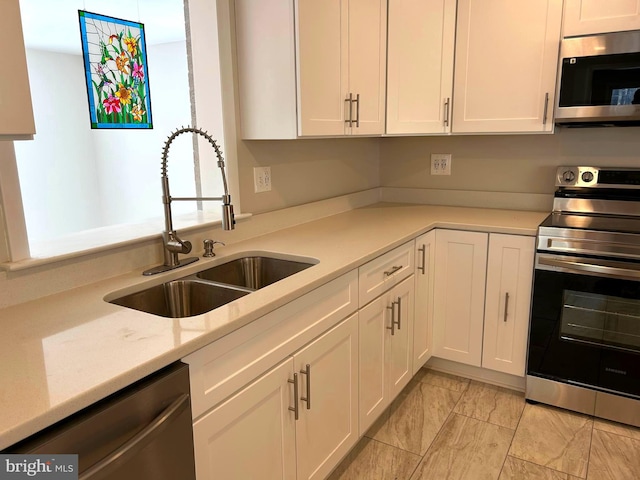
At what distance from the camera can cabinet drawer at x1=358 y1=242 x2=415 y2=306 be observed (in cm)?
187

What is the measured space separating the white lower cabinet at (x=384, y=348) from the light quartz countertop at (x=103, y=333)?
255mm

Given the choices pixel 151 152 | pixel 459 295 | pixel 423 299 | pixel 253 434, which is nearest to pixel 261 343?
pixel 253 434

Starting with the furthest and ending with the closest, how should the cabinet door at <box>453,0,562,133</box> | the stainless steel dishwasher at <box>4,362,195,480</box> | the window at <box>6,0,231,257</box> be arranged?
1. the window at <box>6,0,231,257</box>
2. the cabinet door at <box>453,0,562,133</box>
3. the stainless steel dishwasher at <box>4,362,195,480</box>

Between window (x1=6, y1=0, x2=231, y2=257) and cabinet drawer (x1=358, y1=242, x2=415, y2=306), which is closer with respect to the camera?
cabinet drawer (x1=358, y1=242, x2=415, y2=306)

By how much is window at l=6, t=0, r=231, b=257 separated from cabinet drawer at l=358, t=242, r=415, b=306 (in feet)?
8.11

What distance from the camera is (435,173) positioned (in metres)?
3.04

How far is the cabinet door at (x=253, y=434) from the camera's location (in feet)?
3.95

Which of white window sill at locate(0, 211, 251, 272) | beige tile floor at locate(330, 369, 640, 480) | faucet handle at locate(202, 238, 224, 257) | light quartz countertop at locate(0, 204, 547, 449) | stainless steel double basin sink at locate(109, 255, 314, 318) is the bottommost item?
beige tile floor at locate(330, 369, 640, 480)

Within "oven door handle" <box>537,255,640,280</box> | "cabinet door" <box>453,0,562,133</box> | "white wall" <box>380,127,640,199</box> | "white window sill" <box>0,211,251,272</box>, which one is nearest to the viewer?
"white window sill" <box>0,211,251,272</box>

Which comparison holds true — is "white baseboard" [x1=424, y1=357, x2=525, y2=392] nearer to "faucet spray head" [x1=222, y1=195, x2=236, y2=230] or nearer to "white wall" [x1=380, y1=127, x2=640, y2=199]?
"white wall" [x1=380, y1=127, x2=640, y2=199]

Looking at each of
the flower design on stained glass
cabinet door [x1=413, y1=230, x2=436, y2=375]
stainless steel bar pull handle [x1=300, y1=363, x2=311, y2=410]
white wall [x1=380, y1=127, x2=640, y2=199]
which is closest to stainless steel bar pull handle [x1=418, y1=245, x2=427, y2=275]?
cabinet door [x1=413, y1=230, x2=436, y2=375]

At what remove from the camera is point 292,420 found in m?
1.51

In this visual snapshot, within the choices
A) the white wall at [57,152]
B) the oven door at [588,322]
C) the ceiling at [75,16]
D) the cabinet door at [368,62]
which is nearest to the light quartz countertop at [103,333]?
the cabinet door at [368,62]

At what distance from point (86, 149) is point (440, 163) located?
395 centimetres
